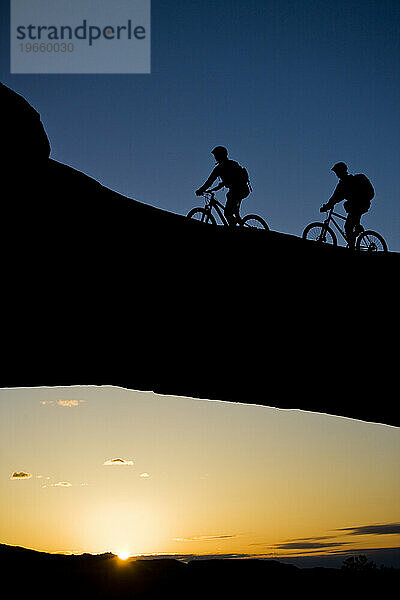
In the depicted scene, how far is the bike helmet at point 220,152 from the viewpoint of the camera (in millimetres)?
13905

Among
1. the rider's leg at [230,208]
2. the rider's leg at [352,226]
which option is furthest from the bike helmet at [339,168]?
the rider's leg at [230,208]

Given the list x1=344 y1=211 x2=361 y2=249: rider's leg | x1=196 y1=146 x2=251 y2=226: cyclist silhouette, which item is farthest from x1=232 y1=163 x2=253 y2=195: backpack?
x1=344 y1=211 x2=361 y2=249: rider's leg

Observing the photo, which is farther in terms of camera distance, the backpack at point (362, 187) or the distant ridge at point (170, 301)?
the backpack at point (362, 187)

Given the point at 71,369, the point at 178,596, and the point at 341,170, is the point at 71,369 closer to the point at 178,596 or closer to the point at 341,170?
the point at 178,596

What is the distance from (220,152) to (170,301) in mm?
7735

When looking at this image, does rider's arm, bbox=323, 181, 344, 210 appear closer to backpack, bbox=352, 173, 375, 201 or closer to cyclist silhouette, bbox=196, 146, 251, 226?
backpack, bbox=352, 173, 375, 201

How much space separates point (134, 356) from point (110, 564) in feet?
28.1

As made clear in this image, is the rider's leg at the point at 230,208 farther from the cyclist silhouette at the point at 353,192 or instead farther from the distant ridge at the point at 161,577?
the distant ridge at the point at 161,577

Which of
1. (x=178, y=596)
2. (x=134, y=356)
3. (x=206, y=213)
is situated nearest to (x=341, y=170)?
(x=206, y=213)

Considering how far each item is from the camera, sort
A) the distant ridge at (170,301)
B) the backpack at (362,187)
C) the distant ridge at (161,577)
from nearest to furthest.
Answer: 1. the distant ridge at (170,301)
2. the distant ridge at (161,577)
3. the backpack at (362,187)

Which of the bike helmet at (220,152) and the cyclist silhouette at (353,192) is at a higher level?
the bike helmet at (220,152)

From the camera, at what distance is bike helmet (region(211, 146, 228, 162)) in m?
13.9

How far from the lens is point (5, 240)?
21.4 ft

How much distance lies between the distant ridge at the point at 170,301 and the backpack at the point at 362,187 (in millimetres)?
6502
